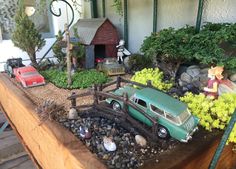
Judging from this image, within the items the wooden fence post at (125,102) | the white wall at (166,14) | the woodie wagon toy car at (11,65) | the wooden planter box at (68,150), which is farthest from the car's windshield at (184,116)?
the woodie wagon toy car at (11,65)

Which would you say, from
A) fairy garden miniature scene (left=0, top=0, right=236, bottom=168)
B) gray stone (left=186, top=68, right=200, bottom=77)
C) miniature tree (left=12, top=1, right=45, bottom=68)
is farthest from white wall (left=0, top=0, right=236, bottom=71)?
miniature tree (left=12, top=1, right=45, bottom=68)

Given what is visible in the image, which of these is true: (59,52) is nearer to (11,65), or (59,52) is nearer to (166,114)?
(11,65)

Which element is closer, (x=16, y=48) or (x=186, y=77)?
(x=186, y=77)

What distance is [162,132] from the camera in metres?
0.98

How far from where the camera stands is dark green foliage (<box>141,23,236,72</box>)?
133 centimetres

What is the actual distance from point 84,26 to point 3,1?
1.17m

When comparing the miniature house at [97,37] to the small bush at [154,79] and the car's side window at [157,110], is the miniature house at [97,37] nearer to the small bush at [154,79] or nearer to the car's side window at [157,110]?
the small bush at [154,79]

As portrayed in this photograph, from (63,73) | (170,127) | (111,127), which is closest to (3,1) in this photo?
(63,73)

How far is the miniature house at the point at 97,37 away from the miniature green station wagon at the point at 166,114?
127 centimetres

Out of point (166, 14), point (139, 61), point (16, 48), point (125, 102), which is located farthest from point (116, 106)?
point (16, 48)

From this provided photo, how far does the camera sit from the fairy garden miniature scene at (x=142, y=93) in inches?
38.1

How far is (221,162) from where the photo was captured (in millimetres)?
1150

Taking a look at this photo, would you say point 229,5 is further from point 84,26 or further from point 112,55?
point 84,26

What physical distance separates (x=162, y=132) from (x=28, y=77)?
1327 millimetres
